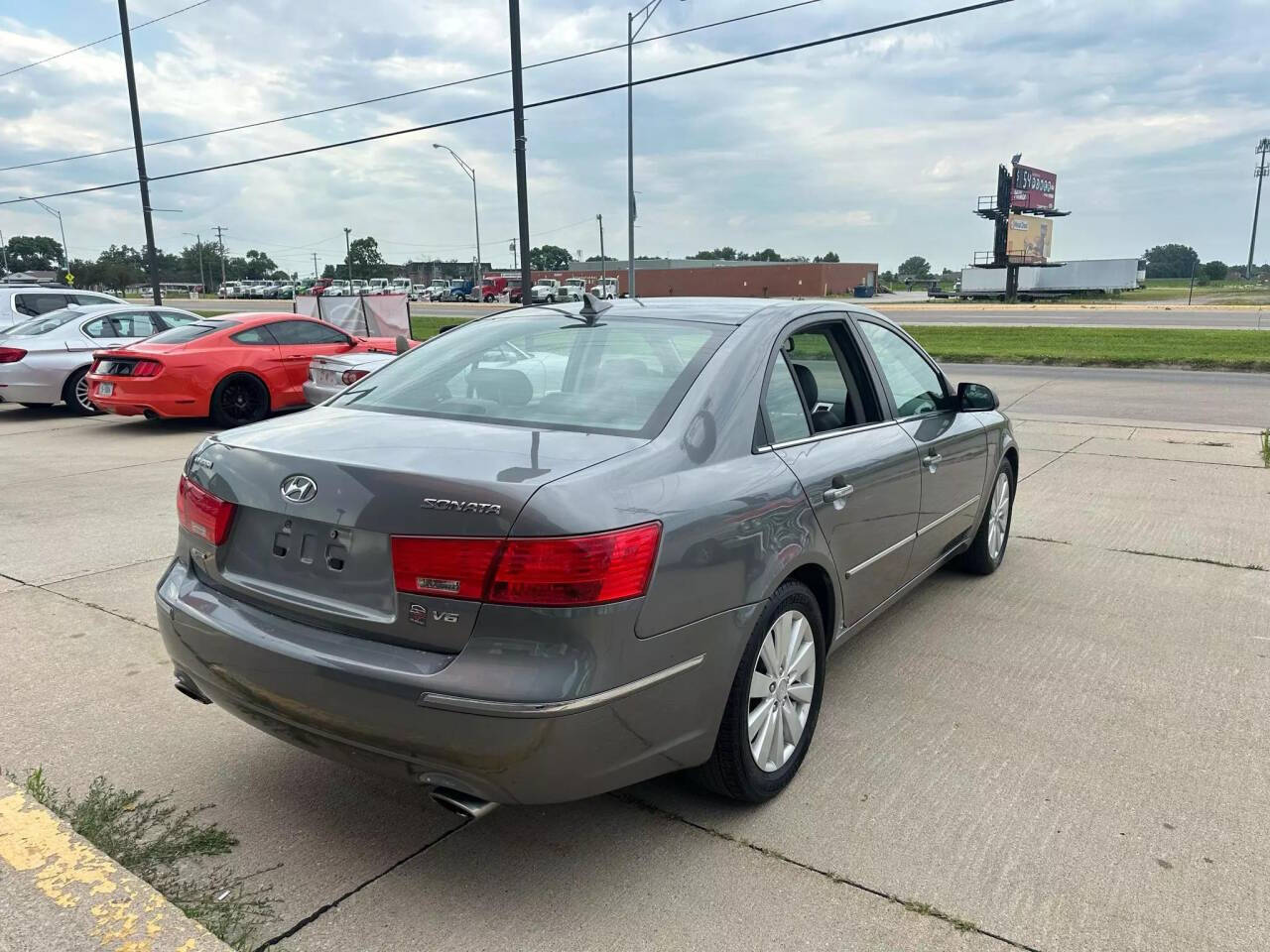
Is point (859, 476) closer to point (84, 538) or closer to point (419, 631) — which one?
point (419, 631)

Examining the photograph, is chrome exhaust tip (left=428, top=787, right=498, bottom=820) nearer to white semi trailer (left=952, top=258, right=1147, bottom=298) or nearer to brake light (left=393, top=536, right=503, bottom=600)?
brake light (left=393, top=536, right=503, bottom=600)

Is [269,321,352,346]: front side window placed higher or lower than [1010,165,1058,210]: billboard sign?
lower

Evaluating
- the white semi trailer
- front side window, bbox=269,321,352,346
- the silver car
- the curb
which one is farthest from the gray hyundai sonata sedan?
the white semi trailer

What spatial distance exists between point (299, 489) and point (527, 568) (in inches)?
28.8

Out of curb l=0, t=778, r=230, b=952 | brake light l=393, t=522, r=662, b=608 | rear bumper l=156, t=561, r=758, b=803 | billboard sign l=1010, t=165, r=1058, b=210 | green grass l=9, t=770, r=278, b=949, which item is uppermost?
billboard sign l=1010, t=165, r=1058, b=210

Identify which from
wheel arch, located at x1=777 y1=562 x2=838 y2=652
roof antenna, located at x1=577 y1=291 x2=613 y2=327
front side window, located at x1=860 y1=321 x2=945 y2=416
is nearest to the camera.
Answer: wheel arch, located at x1=777 y1=562 x2=838 y2=652

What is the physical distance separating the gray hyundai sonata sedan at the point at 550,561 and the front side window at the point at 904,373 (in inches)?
22.4

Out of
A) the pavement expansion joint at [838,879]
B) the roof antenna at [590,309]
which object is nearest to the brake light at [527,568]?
the pavement expansion joint at [838,879]

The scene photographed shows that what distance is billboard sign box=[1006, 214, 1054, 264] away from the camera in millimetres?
67000

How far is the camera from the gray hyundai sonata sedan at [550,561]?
7.48 feet

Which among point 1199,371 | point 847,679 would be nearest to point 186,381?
point 847,679

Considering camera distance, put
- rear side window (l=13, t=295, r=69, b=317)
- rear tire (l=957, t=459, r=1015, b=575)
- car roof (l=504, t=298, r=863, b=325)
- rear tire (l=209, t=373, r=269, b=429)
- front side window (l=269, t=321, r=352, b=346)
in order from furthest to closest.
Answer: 1. rear side window (l=13, t=295, r=69, b=317)
2. front side window (l=269, t=321, r=352, b=346)
3. rear tire (l=209, t=373, r=269, b=429)
4. rear tire (l=957, t=459, r=1015, b=575)
5. car roof (l=504, t=298, r=863, b=325)

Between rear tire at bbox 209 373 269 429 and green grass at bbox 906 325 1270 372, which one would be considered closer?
rear tire at bbox 209 373 269 429

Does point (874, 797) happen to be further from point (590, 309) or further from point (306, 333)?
point (306, 333)
